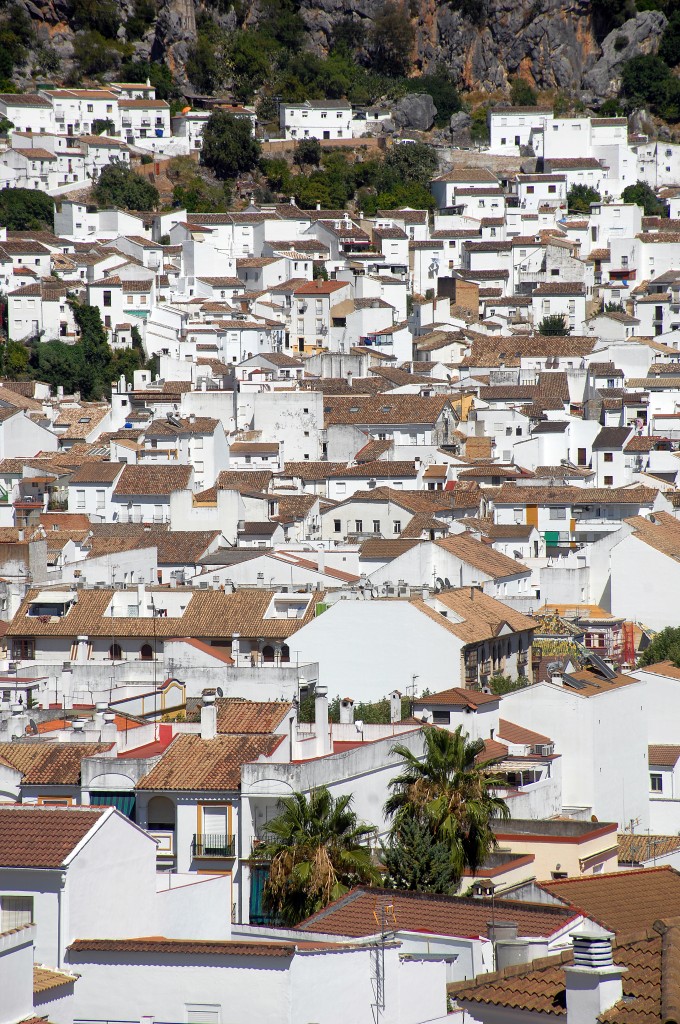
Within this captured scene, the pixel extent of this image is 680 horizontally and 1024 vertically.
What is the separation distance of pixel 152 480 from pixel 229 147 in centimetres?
4082

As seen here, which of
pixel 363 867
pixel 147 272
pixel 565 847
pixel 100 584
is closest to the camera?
pixel 363 867

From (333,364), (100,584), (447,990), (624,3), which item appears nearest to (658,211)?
(624,3)

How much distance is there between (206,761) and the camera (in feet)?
76.6

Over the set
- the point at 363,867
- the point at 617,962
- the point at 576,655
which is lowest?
the point at 576,655

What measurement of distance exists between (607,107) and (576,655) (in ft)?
223

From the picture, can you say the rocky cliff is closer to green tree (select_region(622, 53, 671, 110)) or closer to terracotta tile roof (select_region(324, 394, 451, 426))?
green tree (select_region(622, 53, 671, 110))

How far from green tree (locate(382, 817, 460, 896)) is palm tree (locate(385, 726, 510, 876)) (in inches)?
13.4

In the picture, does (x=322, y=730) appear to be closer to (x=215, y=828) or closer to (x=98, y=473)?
(x=215, y=828)

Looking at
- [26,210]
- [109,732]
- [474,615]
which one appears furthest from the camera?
[26,210]

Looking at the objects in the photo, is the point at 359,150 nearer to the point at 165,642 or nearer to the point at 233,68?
the point at 233,68

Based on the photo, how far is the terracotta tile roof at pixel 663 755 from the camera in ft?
103

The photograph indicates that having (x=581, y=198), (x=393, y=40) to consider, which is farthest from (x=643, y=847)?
(x=393, y=40)

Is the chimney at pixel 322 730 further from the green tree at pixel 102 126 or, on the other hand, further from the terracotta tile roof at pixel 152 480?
the green tree at pixel 102 126

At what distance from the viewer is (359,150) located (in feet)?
320
